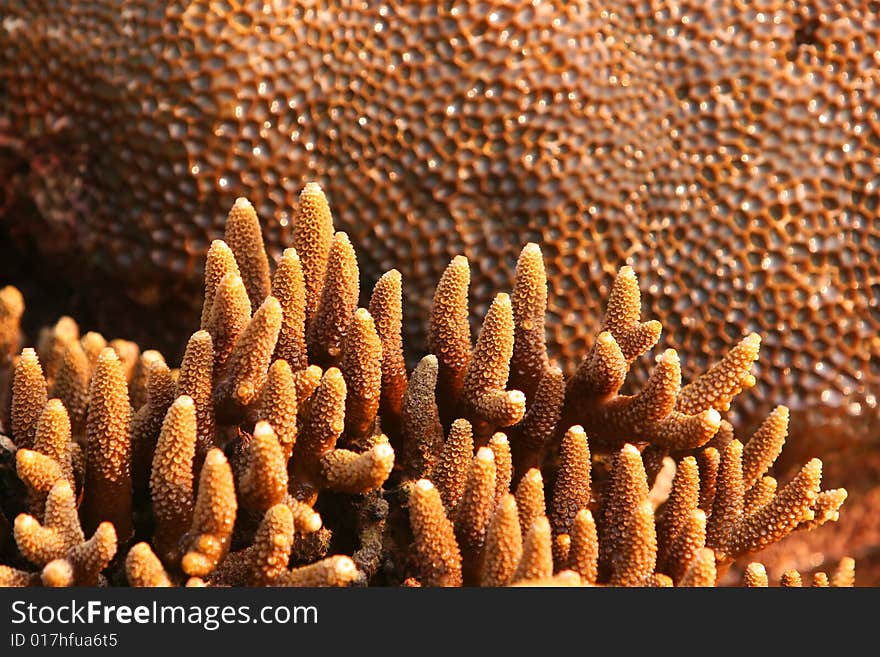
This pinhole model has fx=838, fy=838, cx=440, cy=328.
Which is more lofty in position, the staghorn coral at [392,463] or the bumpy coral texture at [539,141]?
the bumpy coral texture at [539,141]

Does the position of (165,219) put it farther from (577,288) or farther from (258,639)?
(258,639)

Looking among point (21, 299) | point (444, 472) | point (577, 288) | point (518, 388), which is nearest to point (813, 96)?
point (577, 288)

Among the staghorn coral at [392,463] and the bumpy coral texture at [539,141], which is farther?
the bumpy coral texture at [539,141]

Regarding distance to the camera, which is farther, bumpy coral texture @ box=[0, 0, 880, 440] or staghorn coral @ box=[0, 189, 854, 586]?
bumpy coral texture @ box=[0, 0, 880, 440]

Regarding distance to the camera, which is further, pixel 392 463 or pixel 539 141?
pixel 539 141

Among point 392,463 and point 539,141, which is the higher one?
point 539,141
